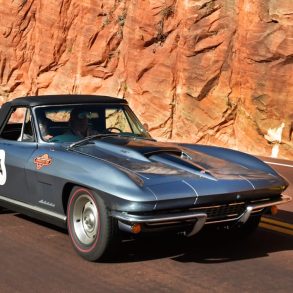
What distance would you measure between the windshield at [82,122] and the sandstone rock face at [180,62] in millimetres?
8693

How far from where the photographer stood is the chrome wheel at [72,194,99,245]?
518 centimetres

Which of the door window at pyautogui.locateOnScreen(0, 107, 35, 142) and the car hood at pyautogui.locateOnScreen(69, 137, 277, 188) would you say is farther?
the door window at pyautogui.locateOnScreen(0, 107, 35, 142)

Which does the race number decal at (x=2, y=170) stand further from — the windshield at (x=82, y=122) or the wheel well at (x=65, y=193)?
the wheel well at (x=65, y=193)

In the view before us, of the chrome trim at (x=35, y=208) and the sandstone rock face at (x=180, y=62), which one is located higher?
the sandstone rock face at (x=180, y=62)

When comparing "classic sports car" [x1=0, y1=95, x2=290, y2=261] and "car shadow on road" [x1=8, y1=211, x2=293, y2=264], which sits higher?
"classic sports car" [x1=0, y1=95, x2=290, y2=261]

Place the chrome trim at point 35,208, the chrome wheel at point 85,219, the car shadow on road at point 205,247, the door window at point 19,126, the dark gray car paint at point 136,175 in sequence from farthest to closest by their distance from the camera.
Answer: the door window at point 19,126 < the chrome trim at point 35,208 < the car shadow on road at point 205,247 < the chrome wheel at point 85,219 < the dark gray car paint at point 136,175

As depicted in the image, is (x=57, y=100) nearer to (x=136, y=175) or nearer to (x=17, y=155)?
(x=17, y=155)

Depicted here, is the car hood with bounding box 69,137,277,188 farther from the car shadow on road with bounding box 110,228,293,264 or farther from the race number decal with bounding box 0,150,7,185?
the race number decal with bounding box 0,150,7,185

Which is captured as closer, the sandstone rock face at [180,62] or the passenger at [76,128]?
the passenger at [76,128]

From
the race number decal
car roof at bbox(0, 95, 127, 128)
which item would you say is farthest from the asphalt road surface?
car roof at bbox(0, 95, 127, 128)

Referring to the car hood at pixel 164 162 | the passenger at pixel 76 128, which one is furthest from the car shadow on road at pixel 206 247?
the passenger at pixel 76 128

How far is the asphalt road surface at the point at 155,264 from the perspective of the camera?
466cm

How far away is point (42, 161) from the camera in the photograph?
228 inches

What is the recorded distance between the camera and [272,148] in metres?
15.3
